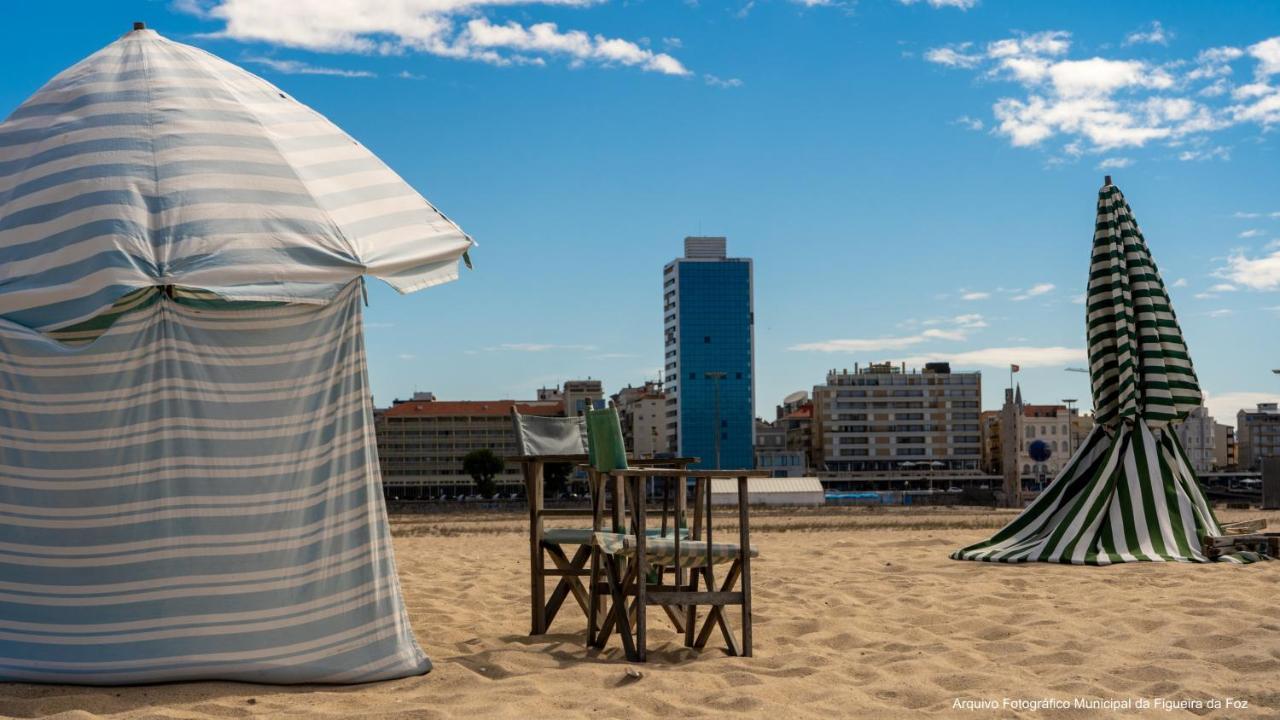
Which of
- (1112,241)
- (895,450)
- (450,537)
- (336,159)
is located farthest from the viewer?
(895,450)

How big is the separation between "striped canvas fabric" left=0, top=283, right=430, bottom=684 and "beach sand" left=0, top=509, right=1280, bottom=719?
0.65 feet


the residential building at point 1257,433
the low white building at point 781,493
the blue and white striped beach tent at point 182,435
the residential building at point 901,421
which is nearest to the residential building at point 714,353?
the residential building at point 901,421

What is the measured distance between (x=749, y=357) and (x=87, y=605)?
135 meters

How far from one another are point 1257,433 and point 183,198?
176395 millimetres

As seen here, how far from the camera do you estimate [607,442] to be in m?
6.16

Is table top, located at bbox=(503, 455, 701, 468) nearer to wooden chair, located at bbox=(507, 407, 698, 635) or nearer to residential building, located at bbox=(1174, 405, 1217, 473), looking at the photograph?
wooden chair, located at bbox=(507, 407, 698, 635)

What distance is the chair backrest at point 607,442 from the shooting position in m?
6.09

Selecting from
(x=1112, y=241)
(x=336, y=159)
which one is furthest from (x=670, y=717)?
(x=1112, y=241)

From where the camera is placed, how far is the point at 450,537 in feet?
62.8

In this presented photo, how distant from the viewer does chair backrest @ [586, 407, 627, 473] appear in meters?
6.09

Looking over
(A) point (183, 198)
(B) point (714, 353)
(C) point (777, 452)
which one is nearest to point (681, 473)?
(A) point (183, 198)

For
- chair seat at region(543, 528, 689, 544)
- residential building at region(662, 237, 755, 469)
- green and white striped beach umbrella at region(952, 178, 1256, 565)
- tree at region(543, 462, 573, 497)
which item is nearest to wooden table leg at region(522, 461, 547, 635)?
chair seat at region(543, 528, 689, 544)

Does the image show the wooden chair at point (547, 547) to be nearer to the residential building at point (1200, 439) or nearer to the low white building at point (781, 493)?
the low white building at point (781, 493)

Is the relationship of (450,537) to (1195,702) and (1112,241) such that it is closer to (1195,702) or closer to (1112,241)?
(1112,241)
